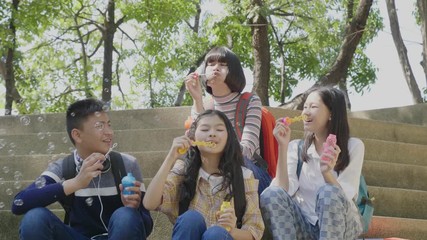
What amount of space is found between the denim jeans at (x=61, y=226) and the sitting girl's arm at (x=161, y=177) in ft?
0.30

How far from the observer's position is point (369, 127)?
908 centimetres

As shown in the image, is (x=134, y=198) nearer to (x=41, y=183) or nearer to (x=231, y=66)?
(x=41, y=183)

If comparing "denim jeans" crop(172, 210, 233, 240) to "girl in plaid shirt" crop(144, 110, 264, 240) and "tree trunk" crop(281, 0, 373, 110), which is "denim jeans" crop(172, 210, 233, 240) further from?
"tree trunk" crop(281, 0, 373, 110)

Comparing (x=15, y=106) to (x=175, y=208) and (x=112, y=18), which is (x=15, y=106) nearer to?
(x=112, y=18)

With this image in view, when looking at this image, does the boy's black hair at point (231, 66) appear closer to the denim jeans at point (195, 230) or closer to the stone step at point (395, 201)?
the denim jeans at point (195, 230)

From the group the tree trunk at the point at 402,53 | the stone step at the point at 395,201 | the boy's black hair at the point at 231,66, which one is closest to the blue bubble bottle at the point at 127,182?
the boy's black hair at the point at 231,66

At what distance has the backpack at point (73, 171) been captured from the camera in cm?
450

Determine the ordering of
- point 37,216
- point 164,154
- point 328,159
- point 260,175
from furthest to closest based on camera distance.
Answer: point 164,154 < point 260,175 < point 328,159 < point 37,216

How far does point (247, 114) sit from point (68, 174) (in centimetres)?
111

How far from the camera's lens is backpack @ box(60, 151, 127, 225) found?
177 inches

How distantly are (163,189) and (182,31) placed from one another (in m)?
14.0

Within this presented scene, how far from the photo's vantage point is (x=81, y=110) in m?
4.70

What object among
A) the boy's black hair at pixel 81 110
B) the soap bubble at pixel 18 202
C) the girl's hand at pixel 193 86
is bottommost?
the soap bubble at pixel 18 202

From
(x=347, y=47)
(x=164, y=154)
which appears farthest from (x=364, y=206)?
(x=347, y=47)
